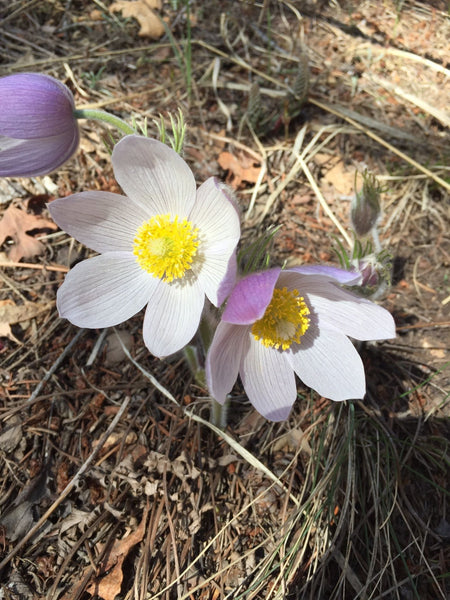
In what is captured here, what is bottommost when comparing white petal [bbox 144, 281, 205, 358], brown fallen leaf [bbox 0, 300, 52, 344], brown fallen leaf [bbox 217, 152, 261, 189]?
brown fallen leaf [bbox 0, 300, 52, 344]

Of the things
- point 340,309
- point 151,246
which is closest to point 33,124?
point 151,246

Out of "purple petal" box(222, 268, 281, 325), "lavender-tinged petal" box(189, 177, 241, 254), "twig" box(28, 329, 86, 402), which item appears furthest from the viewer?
"twig" box(28, 329, 86, 402)

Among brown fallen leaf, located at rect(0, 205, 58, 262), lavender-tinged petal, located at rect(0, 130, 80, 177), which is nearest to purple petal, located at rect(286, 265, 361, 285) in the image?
lavender-tinged petal, located at rect(0, 130, 80, 177)

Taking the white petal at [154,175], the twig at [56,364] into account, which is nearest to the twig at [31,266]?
the twig at [56,364]

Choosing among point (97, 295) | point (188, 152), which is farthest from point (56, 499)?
point (188, 152)

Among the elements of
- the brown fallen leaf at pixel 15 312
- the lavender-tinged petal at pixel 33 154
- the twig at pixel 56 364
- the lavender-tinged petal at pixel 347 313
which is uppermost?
the lavender-tinged petal at pixel 33 154

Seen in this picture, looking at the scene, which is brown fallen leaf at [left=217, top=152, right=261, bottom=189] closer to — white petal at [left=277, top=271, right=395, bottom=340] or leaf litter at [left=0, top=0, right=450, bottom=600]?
leaf litter at [left=0, top=0, right=450, bottom=600]

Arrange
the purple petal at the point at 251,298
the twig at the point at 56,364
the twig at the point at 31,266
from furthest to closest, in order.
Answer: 1. the twig at the point at 31,266
2. the twig at the point at 56,364
3. the purple petal at the point at 251,298

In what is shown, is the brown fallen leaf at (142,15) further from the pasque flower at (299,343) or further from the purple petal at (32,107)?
the pasque flower at (299,343)
